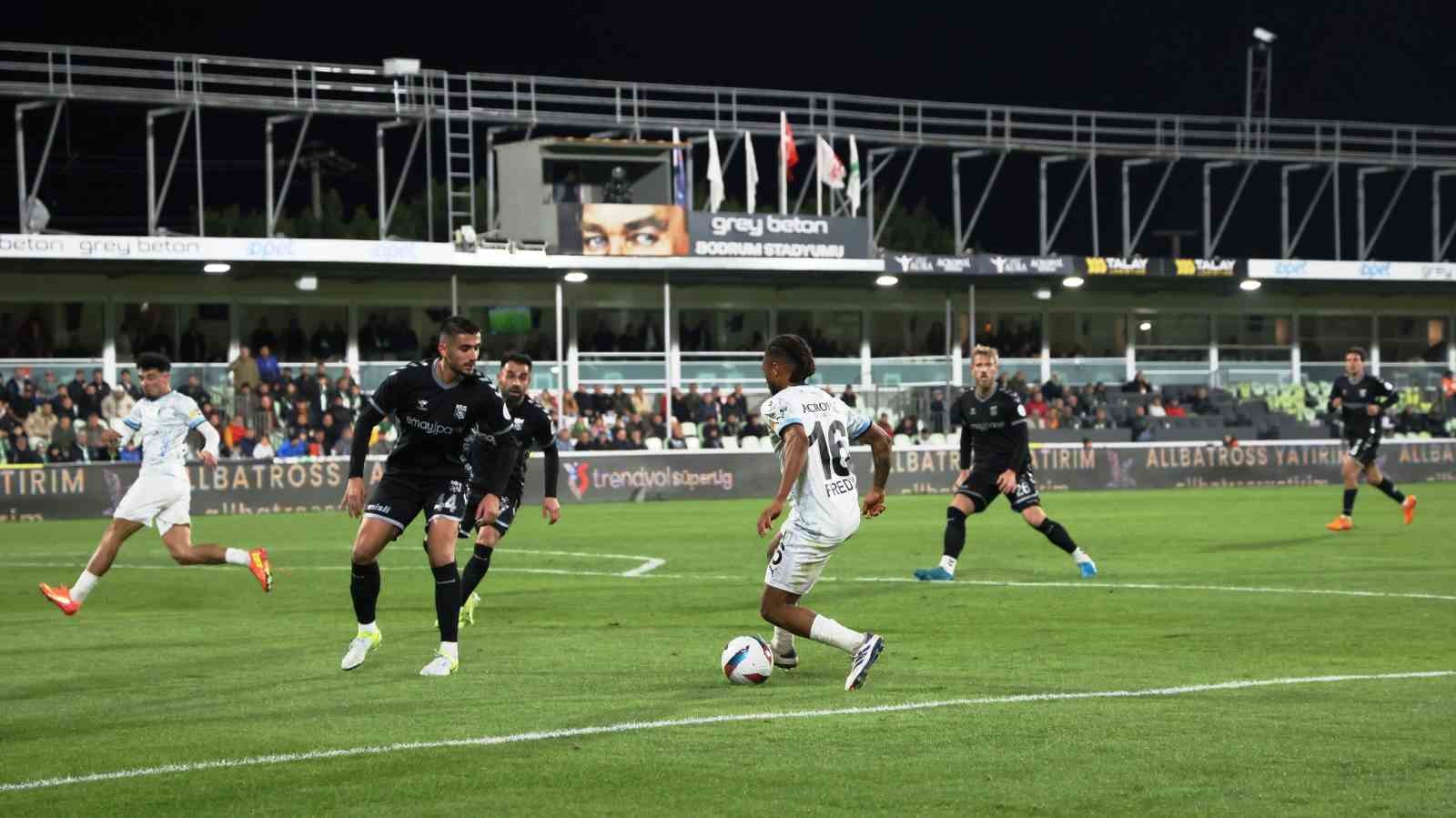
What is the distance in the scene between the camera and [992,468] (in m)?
17.4

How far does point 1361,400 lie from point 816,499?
56.2 ft

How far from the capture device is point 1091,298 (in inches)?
2167

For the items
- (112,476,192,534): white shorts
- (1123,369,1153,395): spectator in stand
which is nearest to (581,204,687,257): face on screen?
(1123,369,1153,395): spectator in stand

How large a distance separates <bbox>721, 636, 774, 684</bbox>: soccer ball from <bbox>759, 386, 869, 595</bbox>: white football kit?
0.40m

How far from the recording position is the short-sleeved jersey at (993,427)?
56.6 ft

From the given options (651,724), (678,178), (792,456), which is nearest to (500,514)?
(792,456)

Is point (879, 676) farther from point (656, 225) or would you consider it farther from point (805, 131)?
point (805, 131)

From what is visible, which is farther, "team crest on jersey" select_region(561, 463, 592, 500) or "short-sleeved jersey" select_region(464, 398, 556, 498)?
"team crest on jersey" select_region(561, 463, 592, 500)

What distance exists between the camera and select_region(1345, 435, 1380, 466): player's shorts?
24.5m

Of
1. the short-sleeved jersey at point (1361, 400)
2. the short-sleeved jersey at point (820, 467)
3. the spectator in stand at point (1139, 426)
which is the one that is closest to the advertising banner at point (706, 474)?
the spectator in stand at point (1139, 426)

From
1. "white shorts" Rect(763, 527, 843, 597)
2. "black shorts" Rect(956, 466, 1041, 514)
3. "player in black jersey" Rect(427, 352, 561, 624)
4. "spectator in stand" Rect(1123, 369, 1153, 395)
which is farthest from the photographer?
"spectator in stand" Rect(1123, 369, 1153, 395)

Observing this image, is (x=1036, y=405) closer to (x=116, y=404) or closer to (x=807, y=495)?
(x=116, y=404)

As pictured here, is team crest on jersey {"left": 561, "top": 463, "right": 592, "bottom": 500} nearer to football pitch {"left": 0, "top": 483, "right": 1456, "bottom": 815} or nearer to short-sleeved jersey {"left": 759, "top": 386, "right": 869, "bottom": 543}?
football pitch {"left": 0, "top": 483, "right": 1456, "bottom": 815}

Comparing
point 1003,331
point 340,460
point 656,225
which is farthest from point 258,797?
point 1003,331
